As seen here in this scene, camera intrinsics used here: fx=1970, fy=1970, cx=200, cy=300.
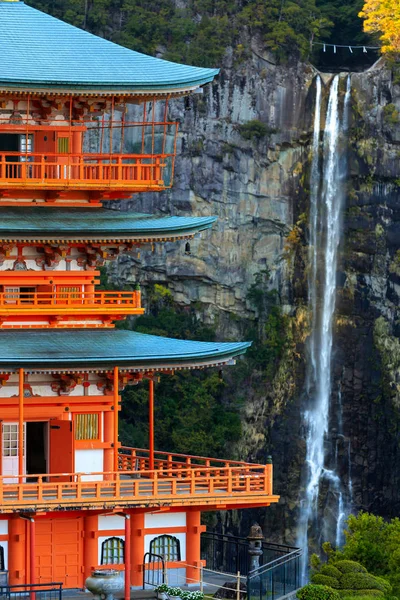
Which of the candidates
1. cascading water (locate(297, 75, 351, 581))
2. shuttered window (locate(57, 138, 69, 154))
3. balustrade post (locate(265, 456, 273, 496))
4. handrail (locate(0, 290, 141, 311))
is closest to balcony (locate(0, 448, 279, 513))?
balustrade post (locate(265, 456, 273, 496))

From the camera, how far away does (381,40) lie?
97.1 meters

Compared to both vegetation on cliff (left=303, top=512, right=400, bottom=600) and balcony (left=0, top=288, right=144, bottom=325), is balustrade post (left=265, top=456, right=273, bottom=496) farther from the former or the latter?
balcony (left=0, top=288, right=144, bottom=325)

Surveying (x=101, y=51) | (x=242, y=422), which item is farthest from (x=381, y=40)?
(x=101, y=51)

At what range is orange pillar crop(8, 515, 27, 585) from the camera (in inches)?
1917

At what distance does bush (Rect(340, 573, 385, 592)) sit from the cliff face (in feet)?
144

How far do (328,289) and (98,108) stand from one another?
147 ft

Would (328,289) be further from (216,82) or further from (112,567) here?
(112,567)

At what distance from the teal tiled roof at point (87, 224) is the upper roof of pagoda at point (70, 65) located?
10.9ft

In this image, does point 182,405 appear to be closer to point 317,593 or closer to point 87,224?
point 87,224

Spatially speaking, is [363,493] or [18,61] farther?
[363,493]

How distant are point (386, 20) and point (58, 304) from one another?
1884 inches

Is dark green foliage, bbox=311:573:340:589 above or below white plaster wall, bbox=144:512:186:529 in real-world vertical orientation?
below

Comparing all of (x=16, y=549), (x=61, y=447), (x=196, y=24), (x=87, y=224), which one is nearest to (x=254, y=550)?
(x=61, y=447)

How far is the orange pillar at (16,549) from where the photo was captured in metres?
48.7
